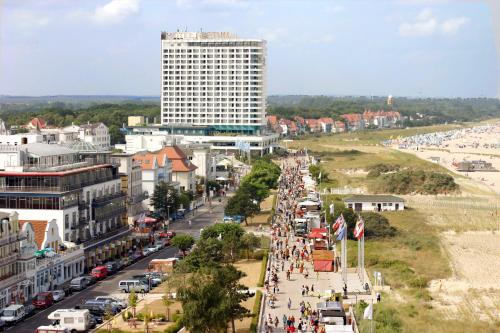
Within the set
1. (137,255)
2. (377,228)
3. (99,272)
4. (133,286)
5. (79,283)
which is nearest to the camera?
(133,286)

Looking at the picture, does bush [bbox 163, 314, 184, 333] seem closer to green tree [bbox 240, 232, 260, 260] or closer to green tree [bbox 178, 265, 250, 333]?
green tree [bbox 178, 265, 250, 333]

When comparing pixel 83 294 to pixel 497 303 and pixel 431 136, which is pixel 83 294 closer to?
pixel 497 303

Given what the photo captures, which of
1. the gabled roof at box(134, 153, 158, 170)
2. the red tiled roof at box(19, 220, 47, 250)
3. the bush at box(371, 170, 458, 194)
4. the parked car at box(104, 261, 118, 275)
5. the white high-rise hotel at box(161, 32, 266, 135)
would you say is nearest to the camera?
the red tiled roof at box(19, 220, 47, 250)

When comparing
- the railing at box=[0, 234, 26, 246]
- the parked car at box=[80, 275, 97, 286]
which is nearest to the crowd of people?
the parked car at box=[80, 275, 97, 286]

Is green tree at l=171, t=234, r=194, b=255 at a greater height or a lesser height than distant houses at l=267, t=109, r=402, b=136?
lesser

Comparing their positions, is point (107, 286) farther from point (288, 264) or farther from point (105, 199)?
point (288, 264)

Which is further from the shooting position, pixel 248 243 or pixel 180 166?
pixel 180 166

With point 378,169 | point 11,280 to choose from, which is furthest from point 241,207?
point 378,169
